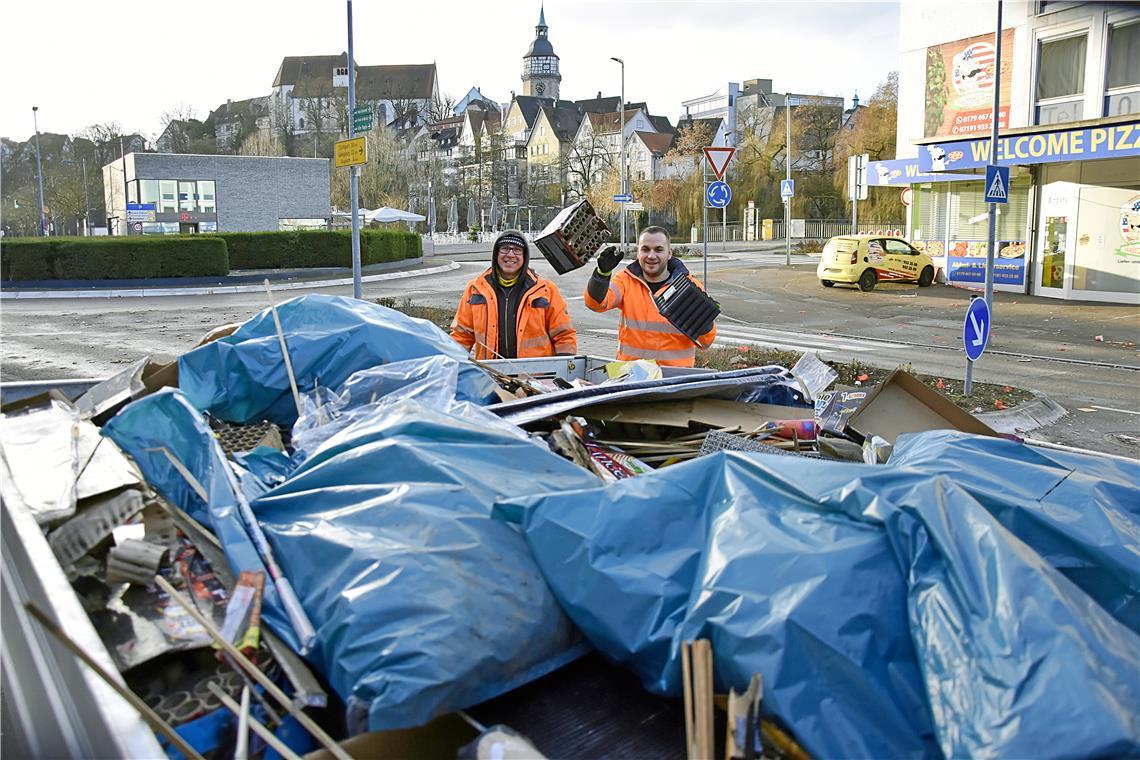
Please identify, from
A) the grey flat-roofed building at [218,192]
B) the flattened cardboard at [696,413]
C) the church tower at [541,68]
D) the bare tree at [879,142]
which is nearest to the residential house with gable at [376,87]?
the church tower at [541,68]

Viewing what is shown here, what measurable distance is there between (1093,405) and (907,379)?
26.4ft

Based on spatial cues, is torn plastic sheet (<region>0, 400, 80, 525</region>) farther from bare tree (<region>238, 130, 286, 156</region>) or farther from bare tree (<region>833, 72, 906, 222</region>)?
bare tree (<region>238, 130, 286, 156</region>)

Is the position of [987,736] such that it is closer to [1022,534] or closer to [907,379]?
[1022,534]

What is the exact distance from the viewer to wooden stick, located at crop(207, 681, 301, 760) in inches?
72.5

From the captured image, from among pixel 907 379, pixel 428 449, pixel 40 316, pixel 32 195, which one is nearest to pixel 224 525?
pixel 428 449

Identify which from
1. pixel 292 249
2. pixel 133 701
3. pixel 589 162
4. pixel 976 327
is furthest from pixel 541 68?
pixel 133 701

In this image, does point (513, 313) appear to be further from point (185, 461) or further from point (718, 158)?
point (718, 158)

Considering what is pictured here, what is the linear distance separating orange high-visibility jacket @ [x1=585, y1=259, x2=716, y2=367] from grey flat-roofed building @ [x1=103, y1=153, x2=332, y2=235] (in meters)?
46.4

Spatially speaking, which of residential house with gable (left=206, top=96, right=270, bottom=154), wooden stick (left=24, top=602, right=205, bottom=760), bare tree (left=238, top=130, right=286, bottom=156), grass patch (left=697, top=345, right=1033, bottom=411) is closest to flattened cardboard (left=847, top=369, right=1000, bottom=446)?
wooden stick (left=24, top=602, right=205, bottom=760)

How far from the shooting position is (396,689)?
6.34 feet

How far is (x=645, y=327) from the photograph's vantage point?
6.32m

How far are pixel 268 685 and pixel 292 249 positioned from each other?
31259mm

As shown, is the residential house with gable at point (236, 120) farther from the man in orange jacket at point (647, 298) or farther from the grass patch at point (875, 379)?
the man in orange jacket at point (647, 298)

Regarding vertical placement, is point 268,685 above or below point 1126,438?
above
